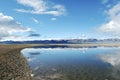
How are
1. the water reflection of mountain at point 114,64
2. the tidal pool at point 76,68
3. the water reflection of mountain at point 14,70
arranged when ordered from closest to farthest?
the water reflection of mountain at point 14,70, the tidal pool at point 76,68, the water reflection of mountain at point 114,64

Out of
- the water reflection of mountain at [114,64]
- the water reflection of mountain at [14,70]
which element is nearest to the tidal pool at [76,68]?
the water reflection of mountain at [114,64]

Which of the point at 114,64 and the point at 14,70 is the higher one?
the point at 14,70

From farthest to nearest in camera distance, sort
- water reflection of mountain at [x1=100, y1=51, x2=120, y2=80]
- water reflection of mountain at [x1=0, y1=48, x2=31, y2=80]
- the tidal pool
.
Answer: water reflection of mountain at [x1=100, y1=51, x2=120, y2=80] → the tidal pool → water reflection of mountain at [x1=0, y1=48, x2=31, y2=80]

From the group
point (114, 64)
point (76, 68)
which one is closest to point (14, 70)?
point (76, 68)

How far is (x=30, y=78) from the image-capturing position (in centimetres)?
3048

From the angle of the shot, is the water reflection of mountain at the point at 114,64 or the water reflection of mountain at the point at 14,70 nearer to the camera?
the water reflection of mountain at the point at 14,70

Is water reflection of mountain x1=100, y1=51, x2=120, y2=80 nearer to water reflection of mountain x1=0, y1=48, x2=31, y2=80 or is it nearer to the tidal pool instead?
the tidal pool

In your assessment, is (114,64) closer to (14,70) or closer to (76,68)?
(76,68)

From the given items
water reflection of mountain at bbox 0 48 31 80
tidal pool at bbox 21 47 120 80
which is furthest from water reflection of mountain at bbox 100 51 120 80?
water reflection of mountain at bbox 0 48 31 80

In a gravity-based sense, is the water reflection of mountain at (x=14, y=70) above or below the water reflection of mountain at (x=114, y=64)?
above

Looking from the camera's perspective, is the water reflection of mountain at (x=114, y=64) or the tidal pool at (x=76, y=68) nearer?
the tidal pool at (x=76, y=68)

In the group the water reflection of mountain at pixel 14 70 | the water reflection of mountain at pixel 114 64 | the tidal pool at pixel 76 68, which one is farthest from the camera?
the water reflection of mountain at pixel 114 64

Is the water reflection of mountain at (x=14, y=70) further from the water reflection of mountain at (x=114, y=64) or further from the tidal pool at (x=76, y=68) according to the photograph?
the water reflection of mountain at (x=114, y=64)

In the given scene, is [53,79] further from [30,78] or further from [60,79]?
[30,78]
